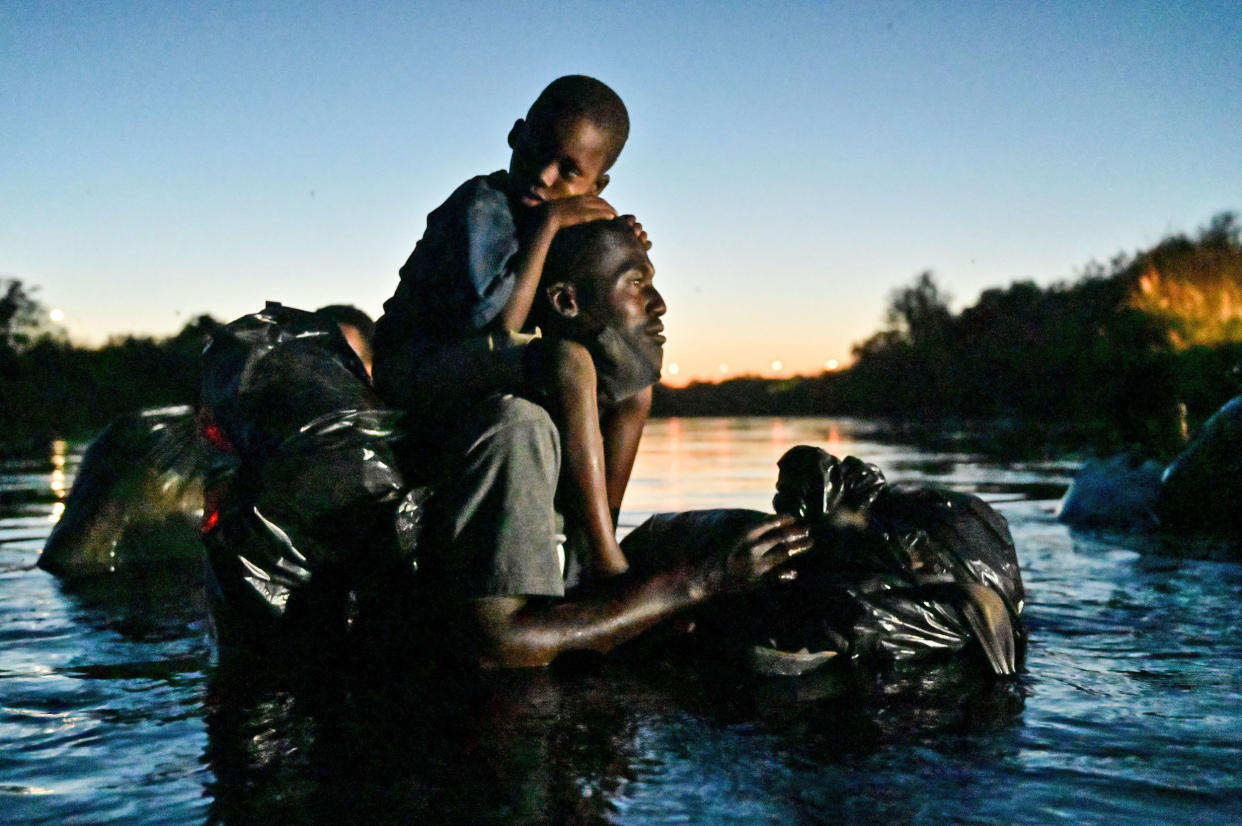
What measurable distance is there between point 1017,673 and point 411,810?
1990 millimetres

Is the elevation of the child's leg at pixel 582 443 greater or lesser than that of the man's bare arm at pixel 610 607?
greater

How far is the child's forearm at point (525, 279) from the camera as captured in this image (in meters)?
3.78

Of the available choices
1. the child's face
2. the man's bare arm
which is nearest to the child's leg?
the man's bare arm

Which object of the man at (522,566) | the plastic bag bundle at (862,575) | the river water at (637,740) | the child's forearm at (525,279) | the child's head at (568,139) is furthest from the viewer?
the child's head at (568,139)

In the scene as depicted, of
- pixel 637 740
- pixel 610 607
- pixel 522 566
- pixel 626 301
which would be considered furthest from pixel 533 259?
pixel 637 740

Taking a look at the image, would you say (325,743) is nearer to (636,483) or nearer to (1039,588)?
(1039,588)

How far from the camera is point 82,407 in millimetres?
50062

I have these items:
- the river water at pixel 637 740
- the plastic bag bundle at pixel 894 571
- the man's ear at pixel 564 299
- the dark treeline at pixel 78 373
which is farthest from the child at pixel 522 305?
the dark treeline at pixel 78 373

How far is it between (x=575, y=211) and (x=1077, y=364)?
33.1 metres

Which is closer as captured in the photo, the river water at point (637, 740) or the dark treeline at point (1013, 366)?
the river water at point (637, 740)

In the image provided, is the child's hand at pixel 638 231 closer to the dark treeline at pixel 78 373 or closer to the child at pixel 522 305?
the child at pixel 522 305

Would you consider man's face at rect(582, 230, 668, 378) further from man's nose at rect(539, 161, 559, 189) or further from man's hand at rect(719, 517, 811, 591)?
man's hand at rect(719, 517, 811, 591)

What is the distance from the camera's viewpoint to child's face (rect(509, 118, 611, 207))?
4012 millimetres

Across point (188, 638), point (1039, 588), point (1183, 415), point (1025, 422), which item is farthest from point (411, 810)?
point (1025, 422)
